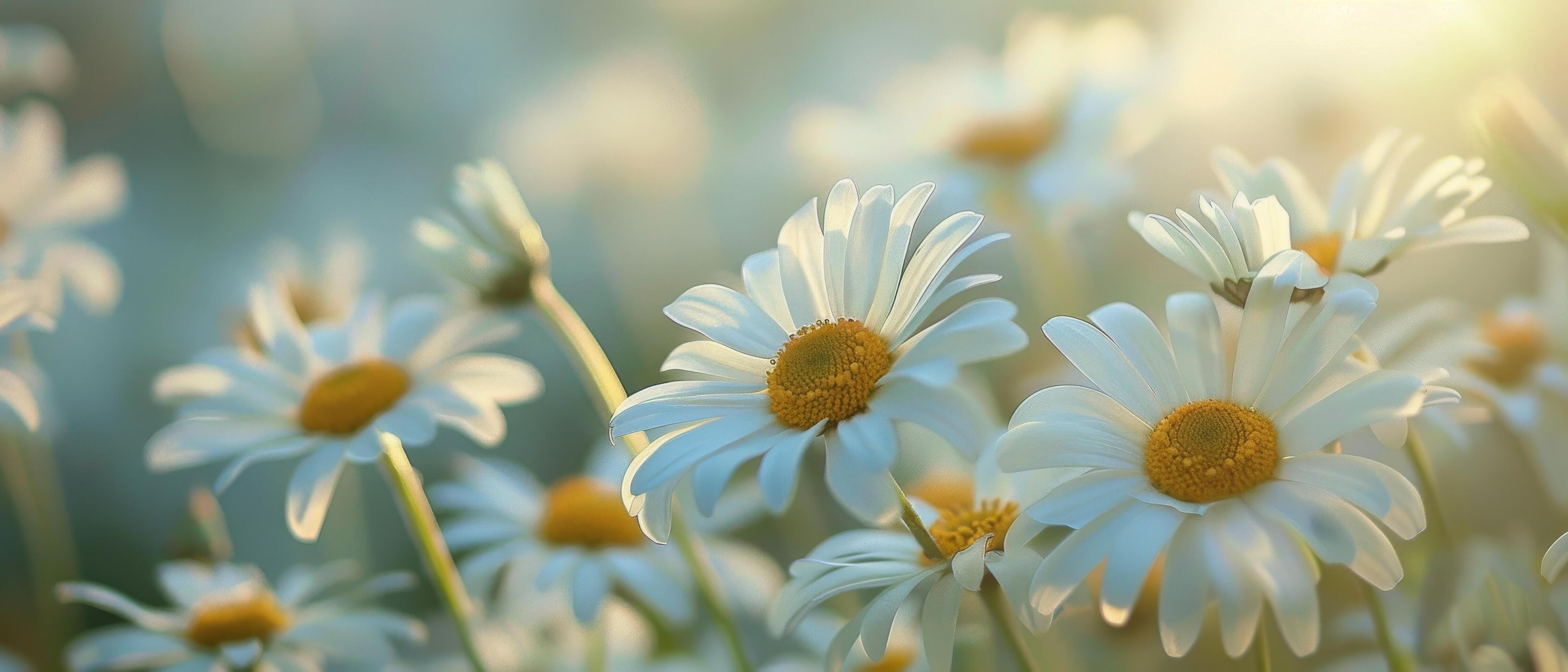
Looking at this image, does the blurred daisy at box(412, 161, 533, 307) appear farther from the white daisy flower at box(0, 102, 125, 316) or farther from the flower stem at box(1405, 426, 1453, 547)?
the flower stem at box(1405, 426, 1453, 547)

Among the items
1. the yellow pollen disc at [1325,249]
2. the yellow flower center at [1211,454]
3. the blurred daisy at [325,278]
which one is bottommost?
the yellow flower center at [1211,454]

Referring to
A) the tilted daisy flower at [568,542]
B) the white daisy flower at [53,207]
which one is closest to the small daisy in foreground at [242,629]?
the tilted daisy flower at [568,542]

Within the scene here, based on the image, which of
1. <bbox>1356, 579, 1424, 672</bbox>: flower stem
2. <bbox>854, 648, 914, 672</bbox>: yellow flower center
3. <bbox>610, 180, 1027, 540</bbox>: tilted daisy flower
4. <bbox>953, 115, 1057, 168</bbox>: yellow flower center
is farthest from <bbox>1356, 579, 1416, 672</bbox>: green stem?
<bbox>953, 115, 1057, 168</bbox>: yellow flower center

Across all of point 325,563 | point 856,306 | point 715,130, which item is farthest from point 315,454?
point 715,130

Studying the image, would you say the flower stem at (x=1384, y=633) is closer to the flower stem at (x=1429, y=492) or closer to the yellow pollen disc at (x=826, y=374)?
the flower stem at (x=1429, y=492)

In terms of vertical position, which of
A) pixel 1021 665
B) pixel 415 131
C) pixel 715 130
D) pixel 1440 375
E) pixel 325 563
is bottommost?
pixel 325 563

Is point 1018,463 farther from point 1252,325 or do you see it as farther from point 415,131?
point 415,131

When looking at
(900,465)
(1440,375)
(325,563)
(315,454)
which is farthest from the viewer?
(325,563)

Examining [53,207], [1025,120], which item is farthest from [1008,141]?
[53,207]
